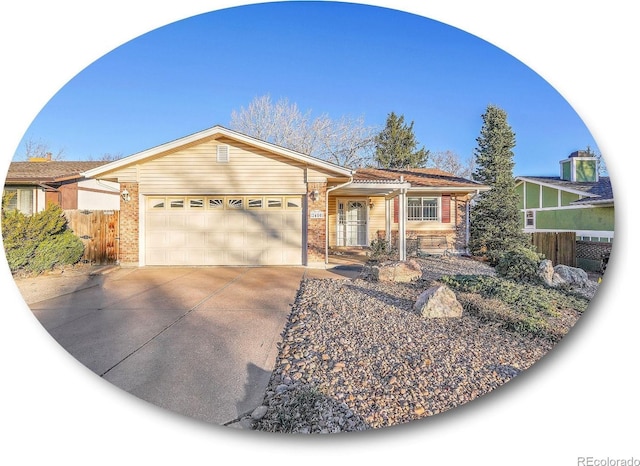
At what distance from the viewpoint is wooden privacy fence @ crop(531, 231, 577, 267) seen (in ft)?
6.63

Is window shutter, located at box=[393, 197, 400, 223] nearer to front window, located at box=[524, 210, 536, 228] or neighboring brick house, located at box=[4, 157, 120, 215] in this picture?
front window, located at box=[524, 210, 536, 228]

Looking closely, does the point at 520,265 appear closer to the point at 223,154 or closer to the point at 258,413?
the point at 258,413

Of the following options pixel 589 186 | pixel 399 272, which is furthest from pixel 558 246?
pixel 399 272

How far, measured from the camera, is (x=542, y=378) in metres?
1.90

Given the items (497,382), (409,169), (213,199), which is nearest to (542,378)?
(497,382)

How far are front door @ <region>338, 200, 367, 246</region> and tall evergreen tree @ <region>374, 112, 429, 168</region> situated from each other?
6.94 m

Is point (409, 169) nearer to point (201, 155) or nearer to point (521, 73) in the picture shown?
point (521, 73)

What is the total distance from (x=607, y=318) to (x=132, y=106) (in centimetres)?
365

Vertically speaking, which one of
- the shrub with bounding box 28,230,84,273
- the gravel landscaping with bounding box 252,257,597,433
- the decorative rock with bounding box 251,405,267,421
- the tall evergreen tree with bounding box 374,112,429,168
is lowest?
the decorative rock with bounding box 251,405,267,421

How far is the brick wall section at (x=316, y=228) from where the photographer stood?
6.17 metres

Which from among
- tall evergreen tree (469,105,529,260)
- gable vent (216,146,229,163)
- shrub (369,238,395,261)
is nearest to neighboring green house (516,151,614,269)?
tall evergreen tree (469,105,529,260)

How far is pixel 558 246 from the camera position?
2051 millimetres

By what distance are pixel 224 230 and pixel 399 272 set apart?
309 cm

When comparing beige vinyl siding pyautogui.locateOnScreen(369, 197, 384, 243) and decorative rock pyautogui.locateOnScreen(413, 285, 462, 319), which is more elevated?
beige vinyl siding pyautogui.locateOnScreen(369, 197, 384, 243)
